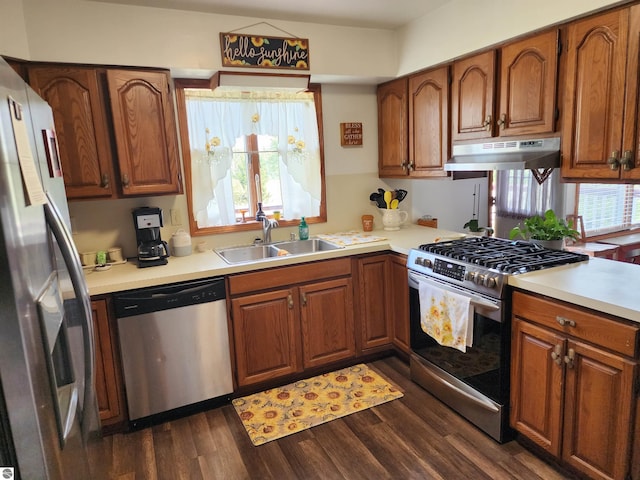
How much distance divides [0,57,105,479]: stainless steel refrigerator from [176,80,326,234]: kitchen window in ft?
5.54

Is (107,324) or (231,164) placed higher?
(231,164)

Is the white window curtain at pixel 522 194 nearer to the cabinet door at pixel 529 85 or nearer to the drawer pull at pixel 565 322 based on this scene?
the cabinet door at pixel 529 85

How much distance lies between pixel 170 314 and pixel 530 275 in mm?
1938

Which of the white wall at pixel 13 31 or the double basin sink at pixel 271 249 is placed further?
the double basin sink at pixel 271 249

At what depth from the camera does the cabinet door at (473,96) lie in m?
2.55

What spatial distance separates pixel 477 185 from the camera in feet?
14.3

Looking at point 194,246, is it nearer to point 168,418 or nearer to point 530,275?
point 168,418

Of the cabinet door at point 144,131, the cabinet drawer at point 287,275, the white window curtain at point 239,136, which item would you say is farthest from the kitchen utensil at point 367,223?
the cabinet door at point 144,131

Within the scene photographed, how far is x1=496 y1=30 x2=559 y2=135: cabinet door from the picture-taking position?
7.21 feet

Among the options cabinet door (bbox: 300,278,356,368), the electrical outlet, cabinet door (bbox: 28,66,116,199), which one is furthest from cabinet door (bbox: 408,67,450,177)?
cabinet door (bbox: 28,66,116,199)

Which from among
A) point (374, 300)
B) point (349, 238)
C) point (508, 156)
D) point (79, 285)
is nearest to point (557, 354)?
point (508, 156)

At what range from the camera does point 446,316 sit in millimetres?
2410

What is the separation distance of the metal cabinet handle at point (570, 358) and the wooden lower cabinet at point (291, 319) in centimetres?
144

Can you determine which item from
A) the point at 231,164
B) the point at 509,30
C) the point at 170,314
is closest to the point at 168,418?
the point at 170,314
